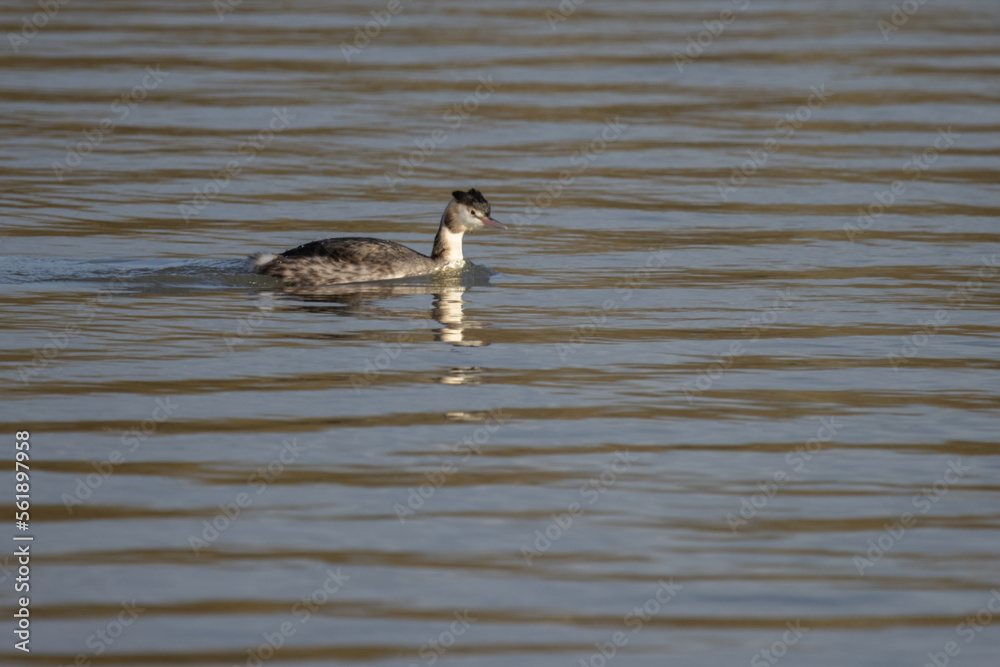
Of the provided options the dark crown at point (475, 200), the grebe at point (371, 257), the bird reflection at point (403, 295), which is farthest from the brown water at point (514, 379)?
the dark crown at point (475, 200)

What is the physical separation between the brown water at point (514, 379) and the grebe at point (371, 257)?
207 mm

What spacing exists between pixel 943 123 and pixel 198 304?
14619 millimetres

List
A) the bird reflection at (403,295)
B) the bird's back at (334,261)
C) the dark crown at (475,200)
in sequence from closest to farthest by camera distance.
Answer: the bird reflection at (403,295) → the bird's back at (334,261) → the dark crown at (475,200)

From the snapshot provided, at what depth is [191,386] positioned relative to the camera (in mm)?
11398

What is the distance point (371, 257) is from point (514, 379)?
417 centimetres

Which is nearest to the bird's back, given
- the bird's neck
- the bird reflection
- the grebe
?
the grebe

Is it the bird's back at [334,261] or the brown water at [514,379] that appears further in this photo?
the bird's back at [334,261]

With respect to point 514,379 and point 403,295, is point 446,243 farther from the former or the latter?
point 514,379

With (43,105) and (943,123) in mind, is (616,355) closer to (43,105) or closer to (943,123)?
(943,123)

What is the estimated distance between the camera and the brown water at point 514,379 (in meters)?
7.59

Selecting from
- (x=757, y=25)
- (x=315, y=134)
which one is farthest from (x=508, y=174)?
(x=757, y=25)

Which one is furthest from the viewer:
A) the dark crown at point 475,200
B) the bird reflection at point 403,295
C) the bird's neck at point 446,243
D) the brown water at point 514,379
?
the bird's neck at point 446,243

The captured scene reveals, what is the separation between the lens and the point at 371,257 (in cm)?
1563

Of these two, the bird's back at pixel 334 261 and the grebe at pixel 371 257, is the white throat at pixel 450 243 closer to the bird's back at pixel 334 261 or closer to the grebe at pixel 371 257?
the grebe at pixel 371 257
